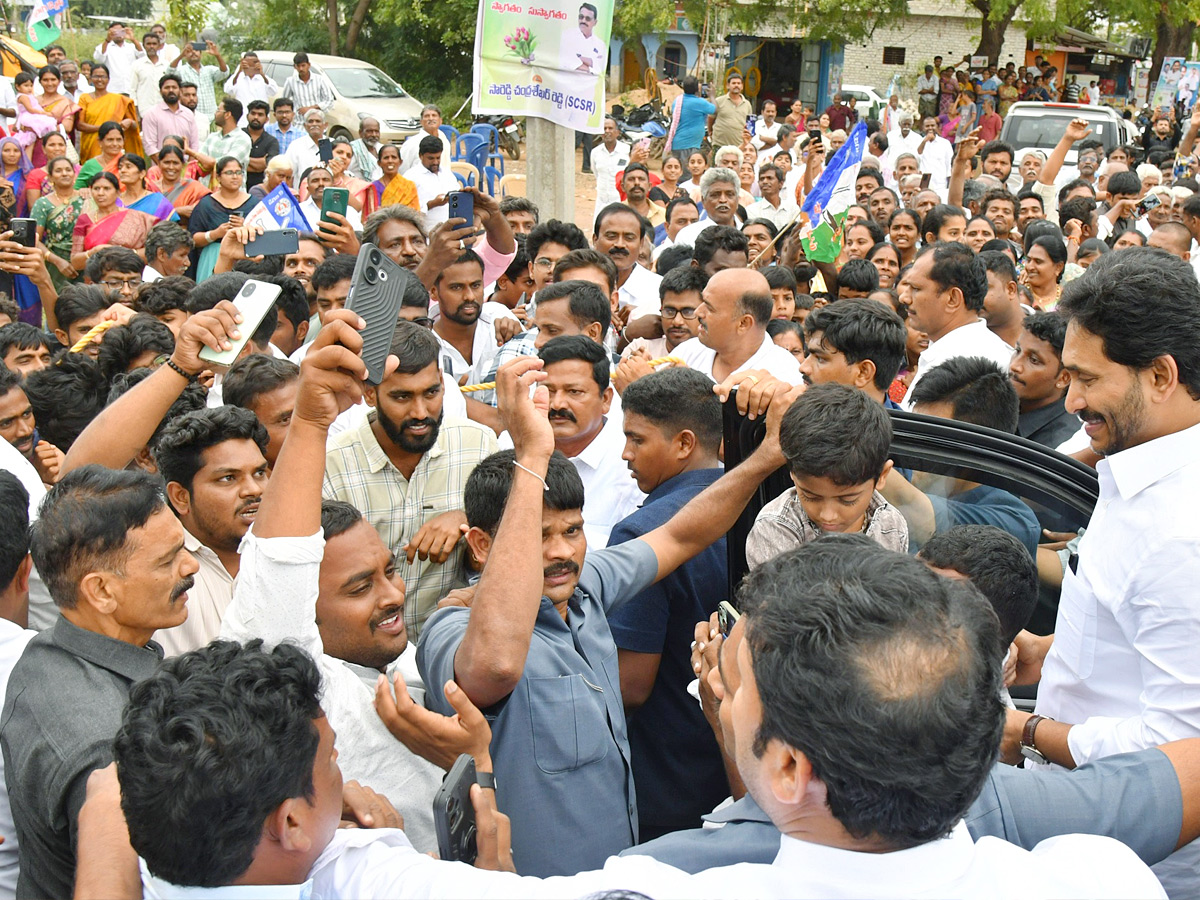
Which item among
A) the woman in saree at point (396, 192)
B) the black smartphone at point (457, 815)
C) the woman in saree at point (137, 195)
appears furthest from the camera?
the woman in saree at point (396, 192)

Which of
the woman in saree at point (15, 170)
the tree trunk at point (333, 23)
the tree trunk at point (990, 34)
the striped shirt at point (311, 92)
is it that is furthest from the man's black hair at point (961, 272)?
the tree trunk at point (990, 34)

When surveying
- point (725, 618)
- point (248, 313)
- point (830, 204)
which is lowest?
point (725, 618)

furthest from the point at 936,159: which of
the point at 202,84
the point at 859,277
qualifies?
the point at 202,84

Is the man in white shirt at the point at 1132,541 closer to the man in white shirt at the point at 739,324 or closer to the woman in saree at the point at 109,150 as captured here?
the man in white shirt at the point at 739,324

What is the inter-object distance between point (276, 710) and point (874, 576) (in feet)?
3.20

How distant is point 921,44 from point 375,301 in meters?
40.3

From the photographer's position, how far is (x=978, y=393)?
3727 mm

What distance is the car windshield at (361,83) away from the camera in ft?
64.4

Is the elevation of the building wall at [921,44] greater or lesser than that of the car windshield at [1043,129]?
greater

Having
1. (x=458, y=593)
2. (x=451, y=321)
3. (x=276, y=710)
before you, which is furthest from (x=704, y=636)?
(x=451, y=321)

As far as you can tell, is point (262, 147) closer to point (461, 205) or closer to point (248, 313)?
point (461, 205)

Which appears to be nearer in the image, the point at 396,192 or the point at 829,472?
the point at 829,472

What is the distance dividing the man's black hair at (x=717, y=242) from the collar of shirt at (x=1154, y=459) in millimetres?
4643

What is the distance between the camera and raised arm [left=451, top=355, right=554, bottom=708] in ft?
6.95
